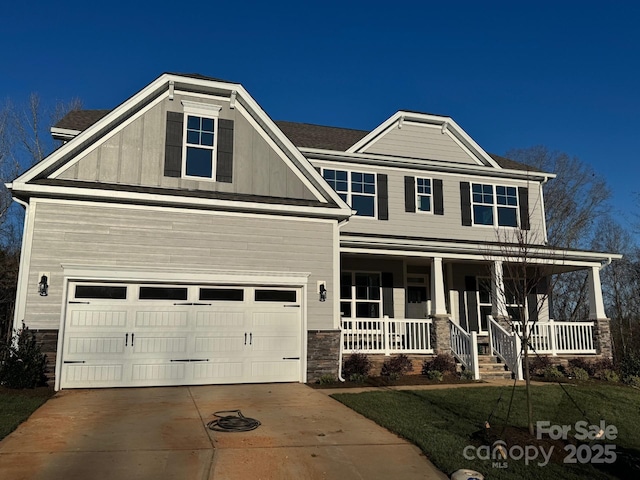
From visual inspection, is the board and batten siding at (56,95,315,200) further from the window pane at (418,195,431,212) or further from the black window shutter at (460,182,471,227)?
the black window shutter at (460,182,471,227)

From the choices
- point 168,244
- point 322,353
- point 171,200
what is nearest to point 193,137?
point 171,200

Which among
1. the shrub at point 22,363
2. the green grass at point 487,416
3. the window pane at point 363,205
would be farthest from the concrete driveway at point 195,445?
the window pane at point 363,205

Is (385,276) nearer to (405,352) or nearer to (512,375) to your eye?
(405,352)

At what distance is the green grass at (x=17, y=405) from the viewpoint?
6.79 meters

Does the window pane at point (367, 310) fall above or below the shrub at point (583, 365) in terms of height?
above

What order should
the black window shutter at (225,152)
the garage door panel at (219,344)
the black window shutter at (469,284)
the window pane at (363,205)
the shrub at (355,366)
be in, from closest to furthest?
the garage door panel at (219,344), the black window shutter at (225,152), the shrub at (355,366), the window pane at (363,205), the black window shutter at (469,284)

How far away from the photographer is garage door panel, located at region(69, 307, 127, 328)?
33.6 feet

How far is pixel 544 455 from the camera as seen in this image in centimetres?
589

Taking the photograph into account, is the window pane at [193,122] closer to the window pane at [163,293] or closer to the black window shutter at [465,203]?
the window pane at [163,293]

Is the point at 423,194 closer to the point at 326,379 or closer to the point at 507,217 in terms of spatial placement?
the point at 507,217

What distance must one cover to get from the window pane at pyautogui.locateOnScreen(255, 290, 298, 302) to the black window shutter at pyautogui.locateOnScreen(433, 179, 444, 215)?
7062 millimetres

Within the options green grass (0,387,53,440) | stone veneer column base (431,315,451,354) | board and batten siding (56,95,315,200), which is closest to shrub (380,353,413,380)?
stone veneer column base (431,315,451,354)

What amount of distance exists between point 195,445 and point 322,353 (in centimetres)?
592

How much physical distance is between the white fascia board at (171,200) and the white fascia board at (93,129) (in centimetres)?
33
